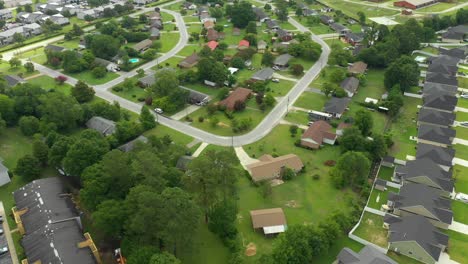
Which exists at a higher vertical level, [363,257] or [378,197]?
[363,257]

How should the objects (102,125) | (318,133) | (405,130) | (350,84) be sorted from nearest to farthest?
(318,133)
(102,125)
(405,130)
(350,84)

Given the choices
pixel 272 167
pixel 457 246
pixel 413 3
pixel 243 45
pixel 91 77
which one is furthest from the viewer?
pixel 413 3

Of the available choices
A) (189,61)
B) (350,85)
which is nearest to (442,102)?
(350,85)

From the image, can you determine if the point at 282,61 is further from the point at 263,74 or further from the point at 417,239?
the point at 417,239

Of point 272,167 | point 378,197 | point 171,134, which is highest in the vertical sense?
point 272,167

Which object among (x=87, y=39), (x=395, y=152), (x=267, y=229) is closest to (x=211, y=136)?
(x=267, y=229)

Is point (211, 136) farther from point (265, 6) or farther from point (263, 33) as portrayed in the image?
point (265, 6)

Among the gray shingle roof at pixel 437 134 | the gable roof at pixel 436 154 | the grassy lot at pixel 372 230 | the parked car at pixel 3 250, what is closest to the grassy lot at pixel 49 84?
the parked car at pixel 3 250

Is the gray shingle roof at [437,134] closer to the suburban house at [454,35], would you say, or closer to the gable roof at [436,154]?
the gable roof at [436,154]
